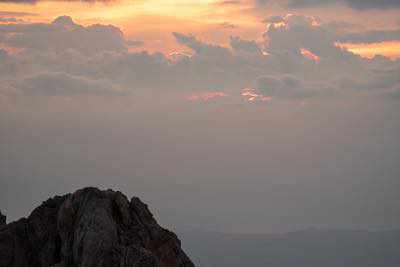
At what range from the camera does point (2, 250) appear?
80.1 metres

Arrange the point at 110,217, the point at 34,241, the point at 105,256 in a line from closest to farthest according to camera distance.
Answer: the point at 105,256 → the point at 110,217 → the point at 34,241

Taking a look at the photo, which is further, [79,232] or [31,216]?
[31,216]

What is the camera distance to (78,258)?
72812 mm

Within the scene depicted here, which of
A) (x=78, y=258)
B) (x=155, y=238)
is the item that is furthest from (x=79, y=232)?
(x=155, y=238)

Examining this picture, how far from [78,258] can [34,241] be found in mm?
10293

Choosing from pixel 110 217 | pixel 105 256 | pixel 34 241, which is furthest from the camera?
A: pixel 34 241

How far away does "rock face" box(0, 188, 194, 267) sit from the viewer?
7169cm

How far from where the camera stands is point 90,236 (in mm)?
72438

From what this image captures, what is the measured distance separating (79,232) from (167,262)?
10361mm

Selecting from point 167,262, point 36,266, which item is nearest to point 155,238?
point 167,262

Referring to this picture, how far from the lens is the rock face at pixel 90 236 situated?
7169 cm

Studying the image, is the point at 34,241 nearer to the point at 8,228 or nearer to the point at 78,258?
the point at 8,228

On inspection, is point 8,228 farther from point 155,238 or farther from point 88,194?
point 155,238

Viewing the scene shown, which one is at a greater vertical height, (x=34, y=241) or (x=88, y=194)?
(x=88, y=194)
